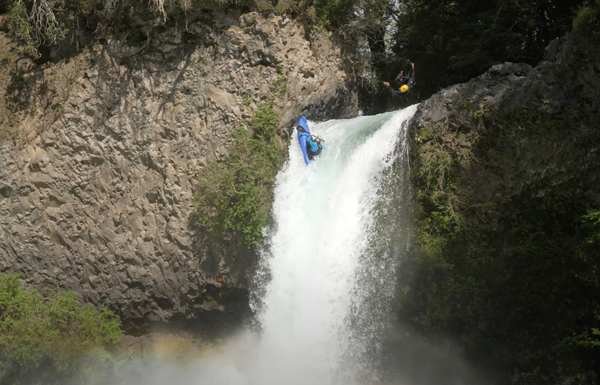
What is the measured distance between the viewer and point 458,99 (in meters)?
9.21

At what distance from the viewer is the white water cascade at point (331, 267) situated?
31.3 ft

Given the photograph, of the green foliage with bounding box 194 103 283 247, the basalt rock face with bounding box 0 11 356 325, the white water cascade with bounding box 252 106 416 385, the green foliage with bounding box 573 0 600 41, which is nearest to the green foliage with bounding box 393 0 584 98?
the green foliage with bounding box 573 0 600 41

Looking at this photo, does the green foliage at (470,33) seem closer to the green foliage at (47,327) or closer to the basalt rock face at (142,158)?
the basalt rock face at (142,158)

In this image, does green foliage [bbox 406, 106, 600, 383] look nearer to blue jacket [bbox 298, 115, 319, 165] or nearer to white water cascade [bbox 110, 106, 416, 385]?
white water cascade [bbox 110, 106, 416, 385]

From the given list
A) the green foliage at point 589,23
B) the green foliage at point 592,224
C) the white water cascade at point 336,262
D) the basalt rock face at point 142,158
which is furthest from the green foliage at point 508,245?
the basalt rock face at point 142,158

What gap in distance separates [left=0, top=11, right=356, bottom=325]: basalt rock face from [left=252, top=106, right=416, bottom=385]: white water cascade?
104cm

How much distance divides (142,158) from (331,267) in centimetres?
421

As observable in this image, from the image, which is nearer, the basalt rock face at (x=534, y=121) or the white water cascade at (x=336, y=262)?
the basalt rock face at (x=534, y=121)

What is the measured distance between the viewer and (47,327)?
36.3ft

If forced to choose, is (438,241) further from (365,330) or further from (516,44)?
(516,44)

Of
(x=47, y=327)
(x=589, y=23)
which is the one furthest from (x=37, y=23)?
(x=589, y=23)

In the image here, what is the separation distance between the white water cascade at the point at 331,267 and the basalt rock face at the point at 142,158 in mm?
1042

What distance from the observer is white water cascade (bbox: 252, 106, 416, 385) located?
31.3 ft

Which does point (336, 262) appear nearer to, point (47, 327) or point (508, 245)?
point (508, 245)
